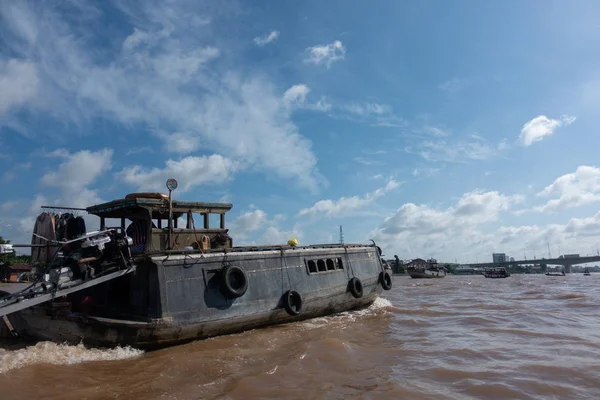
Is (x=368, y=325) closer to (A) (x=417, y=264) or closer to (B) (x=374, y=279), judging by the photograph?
(B) (x=374, y=279)

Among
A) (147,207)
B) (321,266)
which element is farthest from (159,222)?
(321,266)

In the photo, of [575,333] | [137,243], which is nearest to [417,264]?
[575,333]

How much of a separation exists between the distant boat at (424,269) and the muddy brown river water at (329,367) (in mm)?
47141

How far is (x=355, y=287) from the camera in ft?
46.8

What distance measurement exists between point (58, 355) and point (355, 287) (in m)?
8.99

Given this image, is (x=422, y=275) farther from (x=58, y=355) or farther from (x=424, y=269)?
(x=58, y=355)

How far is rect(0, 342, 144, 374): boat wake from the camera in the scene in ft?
25.0

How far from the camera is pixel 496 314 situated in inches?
591

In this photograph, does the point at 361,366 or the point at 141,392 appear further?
the point at 361,366

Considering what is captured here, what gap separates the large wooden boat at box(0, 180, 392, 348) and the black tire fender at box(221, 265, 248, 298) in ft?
0.08

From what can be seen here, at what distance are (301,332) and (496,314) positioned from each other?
26.7 ft

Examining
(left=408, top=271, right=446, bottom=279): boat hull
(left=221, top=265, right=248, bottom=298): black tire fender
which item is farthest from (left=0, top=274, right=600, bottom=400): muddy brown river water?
(left=408, top=271, right=446, bottom=279): boat hull

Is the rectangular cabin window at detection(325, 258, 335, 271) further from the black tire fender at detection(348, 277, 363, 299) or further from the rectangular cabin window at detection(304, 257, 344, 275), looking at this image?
the black tire fender at detection(348, 277, 363, 299)

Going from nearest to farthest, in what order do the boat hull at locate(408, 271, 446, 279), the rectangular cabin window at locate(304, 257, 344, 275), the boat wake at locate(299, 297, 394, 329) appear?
the boat wake at locate(299, 297, 394, 329)
the rectangular cabin window at locate(304, 257, 344, 275)
the boat hull at locate(408, 271, 446, 279)
